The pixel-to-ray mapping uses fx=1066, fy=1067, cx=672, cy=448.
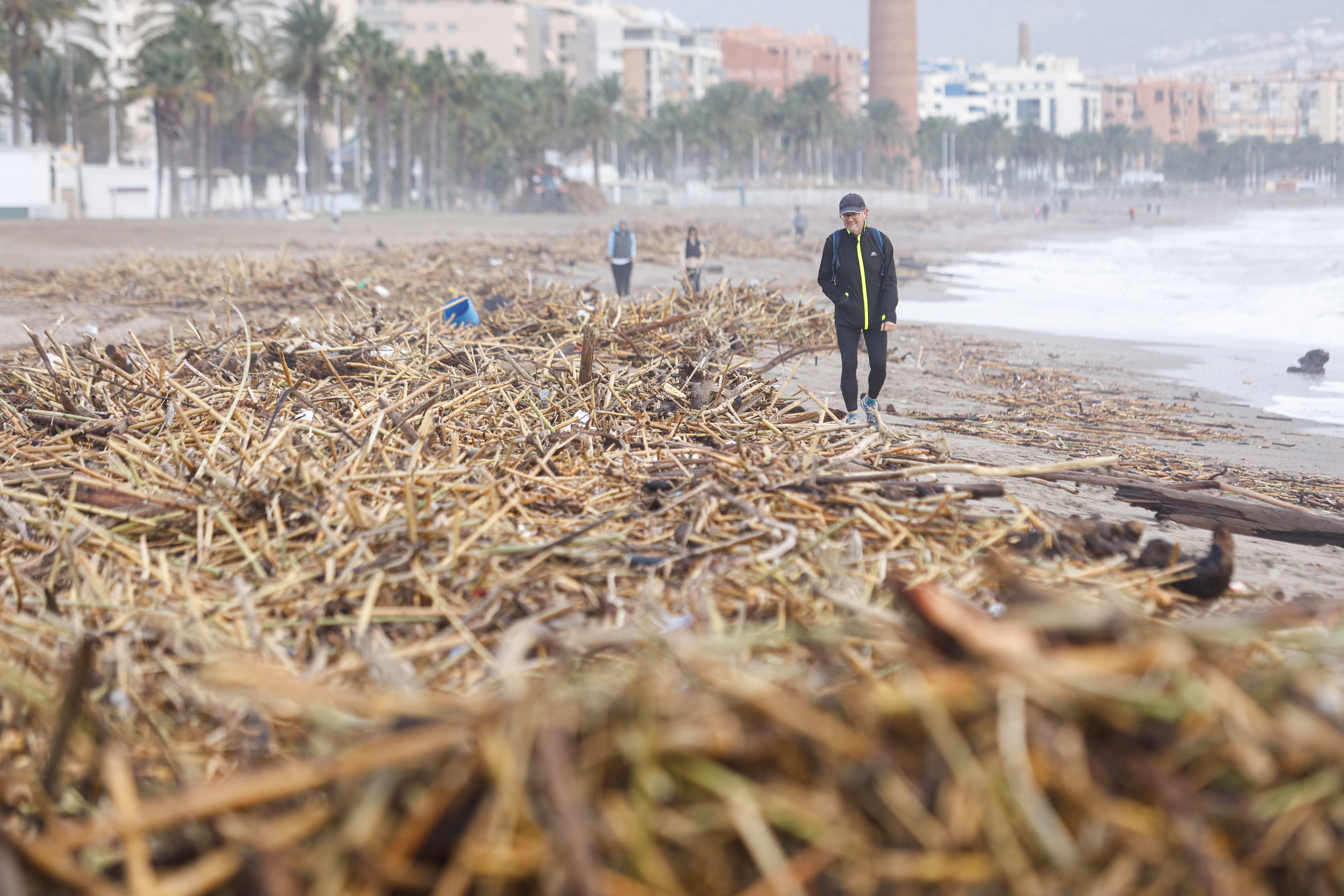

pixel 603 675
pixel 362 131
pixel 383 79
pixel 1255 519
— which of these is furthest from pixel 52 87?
pixel 603 675

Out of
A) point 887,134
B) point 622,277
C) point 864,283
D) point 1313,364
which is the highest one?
point 887,134

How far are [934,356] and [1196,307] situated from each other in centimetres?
1467

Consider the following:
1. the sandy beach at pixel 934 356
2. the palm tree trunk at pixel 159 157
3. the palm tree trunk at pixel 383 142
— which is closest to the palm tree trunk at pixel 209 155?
the palm tree trunk at pixel 159 157

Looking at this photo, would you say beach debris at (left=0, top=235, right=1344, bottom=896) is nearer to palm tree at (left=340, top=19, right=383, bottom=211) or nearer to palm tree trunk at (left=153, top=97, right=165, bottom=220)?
palm tree trunk at (left=153, top=97, right=165, bottom=220)

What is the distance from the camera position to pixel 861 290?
7.25m

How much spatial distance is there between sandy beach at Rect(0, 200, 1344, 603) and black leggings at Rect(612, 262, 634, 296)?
1.28m

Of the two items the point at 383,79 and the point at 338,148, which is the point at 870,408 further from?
the point at 338,148

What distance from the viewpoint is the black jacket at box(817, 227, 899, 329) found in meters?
7.22

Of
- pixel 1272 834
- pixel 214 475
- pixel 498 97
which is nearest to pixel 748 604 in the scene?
pixel 1272 834

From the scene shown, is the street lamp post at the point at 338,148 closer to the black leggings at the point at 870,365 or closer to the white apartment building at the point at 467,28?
the white apartment building at the point at 467,28

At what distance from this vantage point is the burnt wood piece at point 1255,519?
14.7 feet

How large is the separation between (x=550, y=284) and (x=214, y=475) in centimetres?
764

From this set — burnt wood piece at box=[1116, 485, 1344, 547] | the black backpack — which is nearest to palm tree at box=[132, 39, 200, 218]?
the black backpack

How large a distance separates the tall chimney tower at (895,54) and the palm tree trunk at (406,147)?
247 feet
